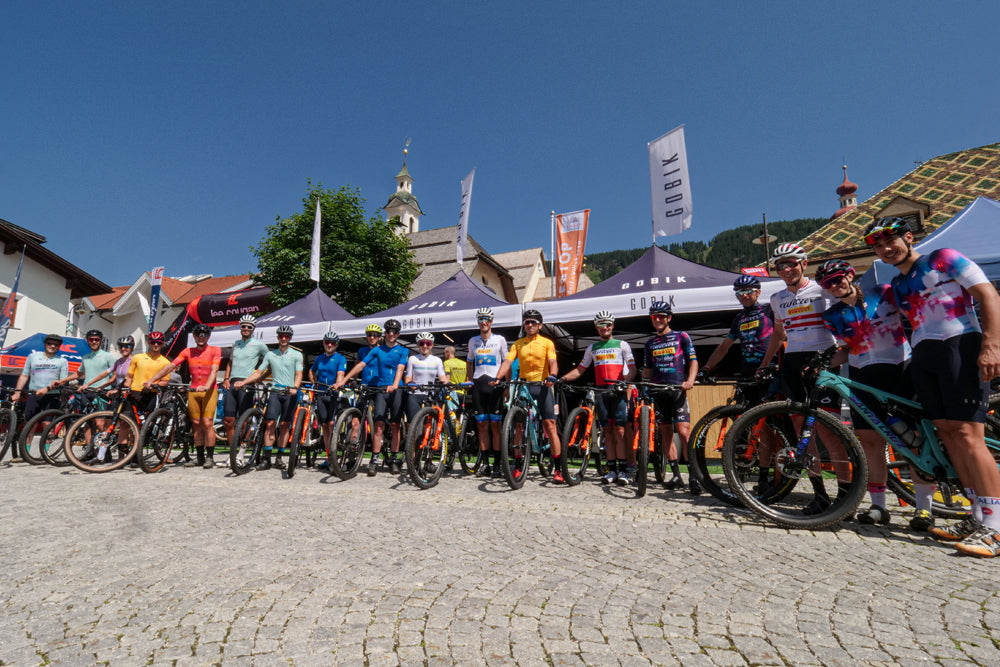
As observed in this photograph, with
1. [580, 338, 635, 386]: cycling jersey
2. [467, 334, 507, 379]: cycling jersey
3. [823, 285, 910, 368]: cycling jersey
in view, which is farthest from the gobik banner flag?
[823, 285, 910, 368]: cycling jersey

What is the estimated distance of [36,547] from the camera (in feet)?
10.2

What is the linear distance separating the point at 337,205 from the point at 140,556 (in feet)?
87.1

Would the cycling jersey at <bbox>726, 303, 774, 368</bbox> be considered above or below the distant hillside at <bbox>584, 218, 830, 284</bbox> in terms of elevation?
below

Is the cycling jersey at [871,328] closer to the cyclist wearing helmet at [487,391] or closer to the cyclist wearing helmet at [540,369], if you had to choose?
the cyclist wearing helmet at [540,369]

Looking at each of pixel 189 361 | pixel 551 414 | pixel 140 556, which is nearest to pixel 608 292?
pixel 551 414

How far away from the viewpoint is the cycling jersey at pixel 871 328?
3.58 m

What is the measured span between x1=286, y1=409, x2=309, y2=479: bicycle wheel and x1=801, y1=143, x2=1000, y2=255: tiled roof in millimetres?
29508

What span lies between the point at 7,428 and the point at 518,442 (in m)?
8.44

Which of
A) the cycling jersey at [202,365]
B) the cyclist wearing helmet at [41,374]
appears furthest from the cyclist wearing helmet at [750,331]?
the cyclist wearing helmet at [41,374]

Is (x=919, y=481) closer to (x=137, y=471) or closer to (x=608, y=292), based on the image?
(x=608, y=292)

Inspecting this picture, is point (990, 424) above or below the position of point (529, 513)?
above

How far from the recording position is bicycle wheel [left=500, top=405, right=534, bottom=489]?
211 inches

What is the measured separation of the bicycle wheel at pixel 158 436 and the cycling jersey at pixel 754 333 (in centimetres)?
715

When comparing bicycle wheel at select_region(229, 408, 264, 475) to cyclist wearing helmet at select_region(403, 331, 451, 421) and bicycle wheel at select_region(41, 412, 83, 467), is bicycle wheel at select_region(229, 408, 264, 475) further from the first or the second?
bicycle wheel at select_region(41, 412, 83, 467)
